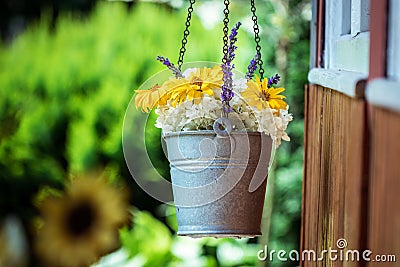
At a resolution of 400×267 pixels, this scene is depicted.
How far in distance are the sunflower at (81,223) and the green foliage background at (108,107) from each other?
9cm

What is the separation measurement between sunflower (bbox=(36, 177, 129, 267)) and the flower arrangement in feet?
8.21

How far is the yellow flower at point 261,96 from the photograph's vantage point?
7.23 ft

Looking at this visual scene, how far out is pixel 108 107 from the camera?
4.71 metres

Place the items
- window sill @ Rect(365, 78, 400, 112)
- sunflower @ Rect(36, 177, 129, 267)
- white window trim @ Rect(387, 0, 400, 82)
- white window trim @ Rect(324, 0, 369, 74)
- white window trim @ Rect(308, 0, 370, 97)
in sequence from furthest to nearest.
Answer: sunflower @ Rect(36, 177, 129, 267) → white window trim @ Rect(324, 0, 369, 74) → white window trim @ Rect(308, 0, 370, 97) → white window trim @ Rect(387, 0, 400, 82) → window sill @ Rect(365, 78, 400, 112)

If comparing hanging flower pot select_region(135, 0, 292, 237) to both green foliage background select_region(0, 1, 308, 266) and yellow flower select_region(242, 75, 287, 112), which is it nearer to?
yellow flower select_region(242, 75, 287, 112)

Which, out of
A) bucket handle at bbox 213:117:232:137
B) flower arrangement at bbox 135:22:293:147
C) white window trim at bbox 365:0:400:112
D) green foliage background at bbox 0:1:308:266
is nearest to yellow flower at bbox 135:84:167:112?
flower arrangement at bbox 135:22:293:147

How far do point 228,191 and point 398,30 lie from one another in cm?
76

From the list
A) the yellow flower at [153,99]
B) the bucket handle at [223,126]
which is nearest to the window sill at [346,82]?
the bucket handle at [223,126]

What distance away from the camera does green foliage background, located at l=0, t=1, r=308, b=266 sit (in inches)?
185

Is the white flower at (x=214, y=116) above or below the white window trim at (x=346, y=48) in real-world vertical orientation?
below

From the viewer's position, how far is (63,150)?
187 inches

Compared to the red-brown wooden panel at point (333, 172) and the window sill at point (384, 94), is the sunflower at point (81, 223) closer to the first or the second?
the red-brown wooden panel at point (333, 172)

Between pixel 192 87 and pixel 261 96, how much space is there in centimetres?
17

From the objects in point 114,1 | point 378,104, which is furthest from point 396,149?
point 114,1
